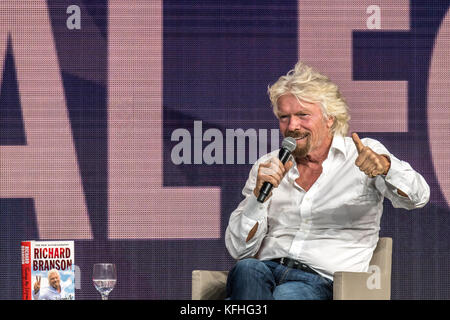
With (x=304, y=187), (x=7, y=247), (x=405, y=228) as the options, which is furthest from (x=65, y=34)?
(x=405, y=228)

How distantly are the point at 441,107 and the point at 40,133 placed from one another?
2.11 meters

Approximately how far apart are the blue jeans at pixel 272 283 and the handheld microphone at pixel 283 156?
26 cm

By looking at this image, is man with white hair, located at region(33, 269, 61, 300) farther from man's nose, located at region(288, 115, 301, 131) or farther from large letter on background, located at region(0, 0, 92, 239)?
man's nose, located at region(288, 115, 301, 131)

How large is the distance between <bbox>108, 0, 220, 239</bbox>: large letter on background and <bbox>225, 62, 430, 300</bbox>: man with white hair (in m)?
0.76

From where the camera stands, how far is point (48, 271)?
3307 mm

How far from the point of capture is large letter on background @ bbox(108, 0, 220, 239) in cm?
398

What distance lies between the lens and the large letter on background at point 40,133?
13.0 ft

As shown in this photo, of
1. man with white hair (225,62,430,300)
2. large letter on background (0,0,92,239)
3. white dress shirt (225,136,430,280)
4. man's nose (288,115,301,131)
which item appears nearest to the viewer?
man with white hair (225,62,430,300)

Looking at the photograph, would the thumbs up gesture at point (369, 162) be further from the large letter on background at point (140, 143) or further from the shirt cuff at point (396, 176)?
the large letter on background at point (140, 143)

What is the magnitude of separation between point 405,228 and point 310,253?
1.05 metres

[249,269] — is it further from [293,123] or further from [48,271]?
[48,271]

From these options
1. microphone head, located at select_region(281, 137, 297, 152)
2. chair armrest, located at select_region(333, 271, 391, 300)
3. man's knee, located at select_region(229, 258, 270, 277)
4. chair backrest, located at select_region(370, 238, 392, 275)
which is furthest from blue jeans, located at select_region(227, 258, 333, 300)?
microphone head, located at select_region(281, 137, 297, 152)

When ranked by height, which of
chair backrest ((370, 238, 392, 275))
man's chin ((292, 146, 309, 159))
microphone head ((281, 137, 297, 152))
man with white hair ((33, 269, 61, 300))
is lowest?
man with white hair ((33, 269, 61, 300))

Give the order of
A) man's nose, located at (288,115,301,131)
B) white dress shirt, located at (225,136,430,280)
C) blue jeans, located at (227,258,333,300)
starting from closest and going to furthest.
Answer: blue jeans, located at (227,258,333,300) < white dress shirt, located at (225,136,430,280) < man's nose, located at (288,115,301,131)
